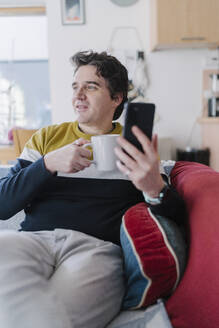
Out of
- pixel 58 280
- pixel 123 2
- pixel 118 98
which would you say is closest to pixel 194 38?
pixel 123 2

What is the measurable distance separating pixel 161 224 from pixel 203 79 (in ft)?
8.27

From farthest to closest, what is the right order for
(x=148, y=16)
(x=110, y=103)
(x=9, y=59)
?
(x=9, y=59), (x=148, y=16), (x=110, y=103)

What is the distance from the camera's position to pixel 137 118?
659 millimetres

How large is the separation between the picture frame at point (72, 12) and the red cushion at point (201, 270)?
2507mm

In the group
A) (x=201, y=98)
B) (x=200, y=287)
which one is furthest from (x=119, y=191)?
(x=201, y=98)

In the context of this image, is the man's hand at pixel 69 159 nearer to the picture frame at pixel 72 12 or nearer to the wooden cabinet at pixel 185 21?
the wooden cabinet at pixel 185 21

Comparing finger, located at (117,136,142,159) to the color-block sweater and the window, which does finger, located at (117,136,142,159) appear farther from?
the window

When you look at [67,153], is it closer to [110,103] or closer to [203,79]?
[110,103]

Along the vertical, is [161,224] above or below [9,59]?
below

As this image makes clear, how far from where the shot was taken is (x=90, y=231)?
945 millimetres

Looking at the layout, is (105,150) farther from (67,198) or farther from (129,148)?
(67,198)

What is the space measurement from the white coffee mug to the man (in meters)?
0.07

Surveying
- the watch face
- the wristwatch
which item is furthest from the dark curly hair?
the watch face

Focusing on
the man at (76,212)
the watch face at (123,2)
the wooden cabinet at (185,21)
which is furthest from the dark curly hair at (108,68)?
the watch face at (123,2)
